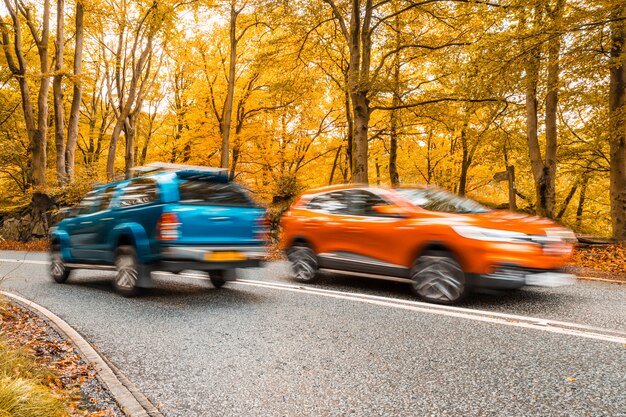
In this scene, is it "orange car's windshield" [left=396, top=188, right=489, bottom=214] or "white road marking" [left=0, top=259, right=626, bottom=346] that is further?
"orange car's windshield" [left=396, top=188, right=489, bottom=214]

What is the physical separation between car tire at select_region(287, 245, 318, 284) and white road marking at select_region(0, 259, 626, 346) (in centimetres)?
39

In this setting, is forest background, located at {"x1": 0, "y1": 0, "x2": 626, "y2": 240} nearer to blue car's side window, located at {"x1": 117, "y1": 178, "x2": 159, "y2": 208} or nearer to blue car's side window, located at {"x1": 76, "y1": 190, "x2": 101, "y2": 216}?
blue car's side window, located at {"x1": 117, "y1": 178, "x2": 159, "y2": 208}

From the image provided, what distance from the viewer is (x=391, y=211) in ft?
21.5

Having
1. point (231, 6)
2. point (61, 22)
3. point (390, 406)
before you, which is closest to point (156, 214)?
point (390, 406)

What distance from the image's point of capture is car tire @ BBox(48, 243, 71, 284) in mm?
8570

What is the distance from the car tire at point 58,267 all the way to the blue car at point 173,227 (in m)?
1.26

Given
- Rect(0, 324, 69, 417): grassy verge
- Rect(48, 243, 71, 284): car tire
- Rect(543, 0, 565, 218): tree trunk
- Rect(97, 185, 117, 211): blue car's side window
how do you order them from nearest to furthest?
Rect(0, 324, 69, 417): grassy verge, Rect(97, 185, 117, 211): blue car's side window, Rect(48, 243, 71, 284): car tire, Rect(543, 0, 565, 218): tree trunk

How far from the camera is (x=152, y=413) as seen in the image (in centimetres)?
287

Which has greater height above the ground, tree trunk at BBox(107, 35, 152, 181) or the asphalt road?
tree trunk at BBox(107, 35, 152, 181)

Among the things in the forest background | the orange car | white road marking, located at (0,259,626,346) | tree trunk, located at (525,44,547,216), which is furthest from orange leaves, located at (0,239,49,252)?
tree trunk, located at (525,44,547,216)

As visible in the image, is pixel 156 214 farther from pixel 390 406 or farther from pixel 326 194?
pixel 390 406

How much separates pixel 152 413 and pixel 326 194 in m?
5.54

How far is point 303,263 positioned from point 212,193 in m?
2.23

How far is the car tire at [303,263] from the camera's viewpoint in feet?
25.6
